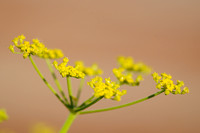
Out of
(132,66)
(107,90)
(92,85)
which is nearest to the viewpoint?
(107,90)

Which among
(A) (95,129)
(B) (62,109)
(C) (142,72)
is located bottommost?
(A) (95,129)

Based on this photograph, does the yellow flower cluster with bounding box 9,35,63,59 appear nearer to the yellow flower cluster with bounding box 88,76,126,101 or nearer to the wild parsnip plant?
the wild parsnip plant

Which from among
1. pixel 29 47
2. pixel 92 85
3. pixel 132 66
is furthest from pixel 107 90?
pixel 132 66

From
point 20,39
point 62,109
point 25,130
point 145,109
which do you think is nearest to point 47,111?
point 62,109

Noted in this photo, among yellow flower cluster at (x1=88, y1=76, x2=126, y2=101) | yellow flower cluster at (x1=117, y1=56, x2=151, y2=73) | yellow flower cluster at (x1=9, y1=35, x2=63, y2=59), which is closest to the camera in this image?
yellow flower cluster at (x1=88, y1=76, x2=126, y2=101)

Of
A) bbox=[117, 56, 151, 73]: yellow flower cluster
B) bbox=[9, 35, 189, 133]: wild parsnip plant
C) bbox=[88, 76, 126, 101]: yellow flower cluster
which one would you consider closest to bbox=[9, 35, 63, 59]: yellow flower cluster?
bbox=[9, 35, 189, 133]: wild parsnip plant

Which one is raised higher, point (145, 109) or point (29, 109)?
point (29, 109)

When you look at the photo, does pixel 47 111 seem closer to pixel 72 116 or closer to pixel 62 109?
pixel 62 109

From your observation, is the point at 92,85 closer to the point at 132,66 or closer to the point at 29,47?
the point at 29,47

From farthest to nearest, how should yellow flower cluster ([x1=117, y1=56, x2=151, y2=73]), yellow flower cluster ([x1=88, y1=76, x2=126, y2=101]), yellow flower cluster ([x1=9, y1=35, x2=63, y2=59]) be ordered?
1. yellow flower cluster ([x1=117, y1=56, x2=151, y2=73])
2. yellow flower cluster ([x1=9, y1=35, x2=63, y2=59])
3. yellow flower cluster ([x1=88, y1=76, x2=126, y2=101])

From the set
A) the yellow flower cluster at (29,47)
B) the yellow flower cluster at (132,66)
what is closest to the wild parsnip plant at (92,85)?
the yellow flower cluster at (29,47)

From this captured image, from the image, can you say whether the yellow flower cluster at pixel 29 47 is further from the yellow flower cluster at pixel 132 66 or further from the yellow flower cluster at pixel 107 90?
the yellow flower cluster at pixel 132 66
